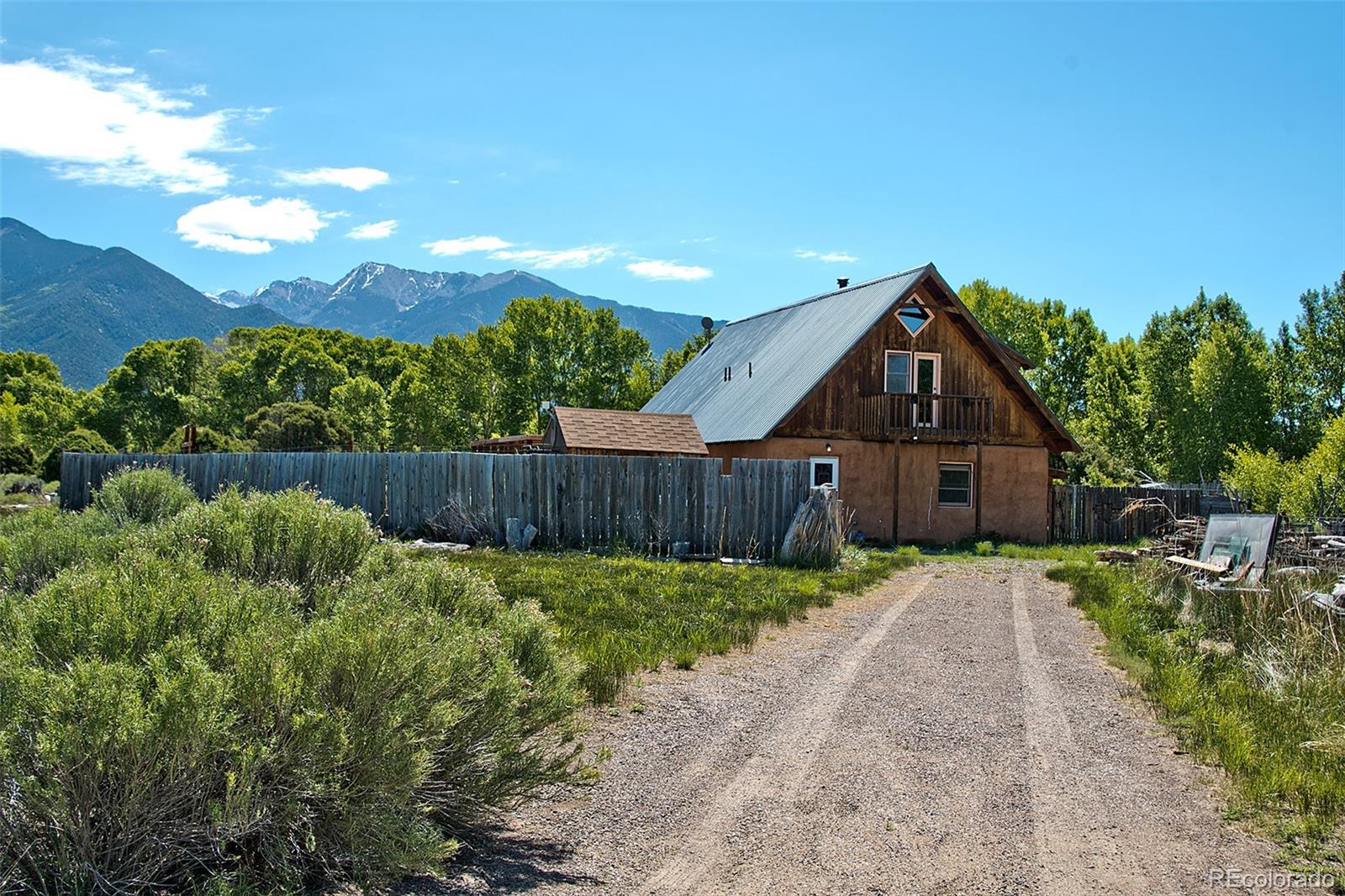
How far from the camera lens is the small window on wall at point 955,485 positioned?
2706 centimetres

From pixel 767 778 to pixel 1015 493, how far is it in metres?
23.0

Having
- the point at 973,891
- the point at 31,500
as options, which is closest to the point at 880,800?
the point at 973,891

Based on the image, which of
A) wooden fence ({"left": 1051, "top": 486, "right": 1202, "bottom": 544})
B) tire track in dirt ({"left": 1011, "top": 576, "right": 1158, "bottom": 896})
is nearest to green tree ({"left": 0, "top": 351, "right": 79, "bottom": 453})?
wooden fence ({"left": 1051, "top": 486, "right": 1202, "bottom": 544})

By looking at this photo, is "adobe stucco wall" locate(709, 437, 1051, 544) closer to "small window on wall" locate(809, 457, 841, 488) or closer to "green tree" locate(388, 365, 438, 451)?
"small window on wall" locate(809, 457, 841, 488)

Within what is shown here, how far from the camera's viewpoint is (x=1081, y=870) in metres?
4.83

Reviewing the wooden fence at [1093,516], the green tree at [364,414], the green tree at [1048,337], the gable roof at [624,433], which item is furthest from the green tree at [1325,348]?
the green tree at [364,414]

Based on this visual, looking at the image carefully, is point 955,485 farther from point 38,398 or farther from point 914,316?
point 38,398

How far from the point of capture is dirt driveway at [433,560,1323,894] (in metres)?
4.74

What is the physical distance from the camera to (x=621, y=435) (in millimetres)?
23688

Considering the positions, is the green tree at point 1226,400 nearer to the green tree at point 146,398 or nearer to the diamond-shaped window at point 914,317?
the diamond-shaped window at point 914,317

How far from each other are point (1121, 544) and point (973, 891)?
2394cm

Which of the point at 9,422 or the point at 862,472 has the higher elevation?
the point at 9,422

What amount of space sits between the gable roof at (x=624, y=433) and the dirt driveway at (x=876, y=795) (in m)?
13.9

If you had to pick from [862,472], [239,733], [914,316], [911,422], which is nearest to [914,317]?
[914,316]
